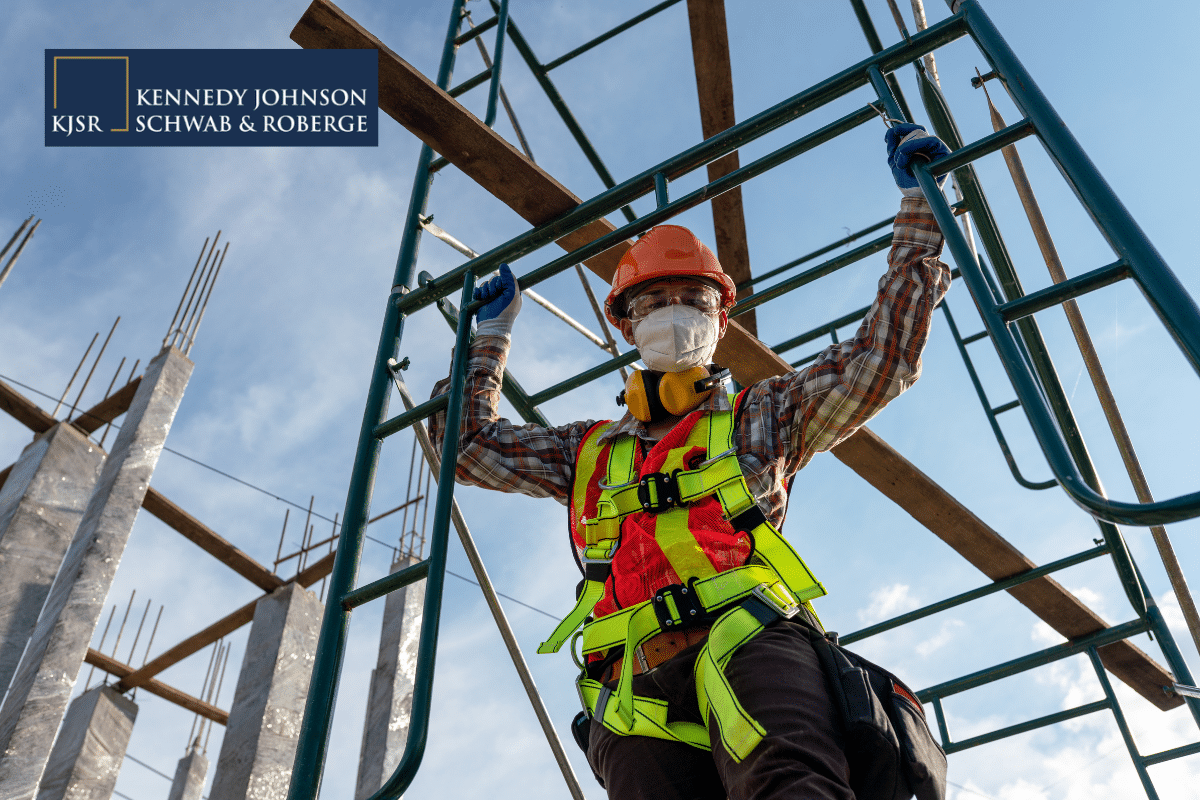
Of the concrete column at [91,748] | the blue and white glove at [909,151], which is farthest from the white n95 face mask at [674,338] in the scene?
the concrete column at [91,748]

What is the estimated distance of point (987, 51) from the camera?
8.24 ft

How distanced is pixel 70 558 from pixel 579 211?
706 cm

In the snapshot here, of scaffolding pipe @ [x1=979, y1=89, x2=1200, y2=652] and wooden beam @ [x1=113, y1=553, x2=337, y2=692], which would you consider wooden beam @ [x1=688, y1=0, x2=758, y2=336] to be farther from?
wooden beam @ [x1=113, y1=553, x2=337, y2=692]

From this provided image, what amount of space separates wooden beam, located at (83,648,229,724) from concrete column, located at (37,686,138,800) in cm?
24

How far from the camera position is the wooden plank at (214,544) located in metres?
9.74

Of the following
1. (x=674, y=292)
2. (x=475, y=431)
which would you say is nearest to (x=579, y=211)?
(x=674, y=292)

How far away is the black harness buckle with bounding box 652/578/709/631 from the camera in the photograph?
221 cm

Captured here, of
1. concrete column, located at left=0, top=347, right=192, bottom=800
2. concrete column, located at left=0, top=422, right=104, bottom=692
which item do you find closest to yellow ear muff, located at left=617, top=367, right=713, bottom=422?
concrete column, located at left=0, top=347, right=192, bottom=800

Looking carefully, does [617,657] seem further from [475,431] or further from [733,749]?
[475,431]

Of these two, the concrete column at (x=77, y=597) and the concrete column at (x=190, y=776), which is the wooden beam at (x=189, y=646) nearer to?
the concrete column at (x=77, y=597)

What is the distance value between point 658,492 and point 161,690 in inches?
431

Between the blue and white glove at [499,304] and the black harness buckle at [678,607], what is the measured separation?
53.0 inches

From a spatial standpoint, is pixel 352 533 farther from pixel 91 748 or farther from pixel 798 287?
pixel 91 748

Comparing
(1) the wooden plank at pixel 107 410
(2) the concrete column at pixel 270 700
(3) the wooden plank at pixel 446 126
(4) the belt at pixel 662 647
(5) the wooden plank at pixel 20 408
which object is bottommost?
(4) the belt at pixel 662 647
